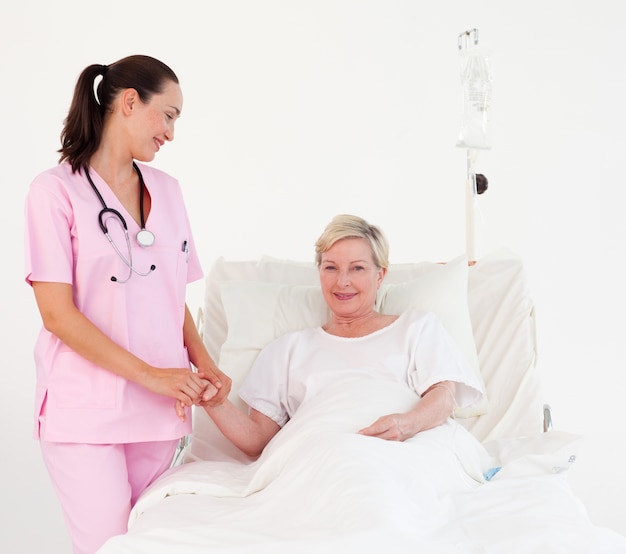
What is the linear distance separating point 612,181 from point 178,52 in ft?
6.64

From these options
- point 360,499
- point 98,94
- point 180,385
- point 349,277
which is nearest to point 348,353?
point 349,277

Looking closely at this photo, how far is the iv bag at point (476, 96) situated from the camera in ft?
9.75

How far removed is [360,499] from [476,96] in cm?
161

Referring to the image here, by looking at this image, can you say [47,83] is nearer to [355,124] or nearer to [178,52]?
[178,52]

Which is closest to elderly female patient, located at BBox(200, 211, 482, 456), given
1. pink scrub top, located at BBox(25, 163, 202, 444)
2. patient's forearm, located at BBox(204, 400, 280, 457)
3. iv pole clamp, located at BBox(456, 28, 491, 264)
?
patient's forearm, located at BBox(204, 400, 280, 457)

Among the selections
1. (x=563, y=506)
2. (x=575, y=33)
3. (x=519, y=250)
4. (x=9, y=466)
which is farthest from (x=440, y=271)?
(x=9, y=466)

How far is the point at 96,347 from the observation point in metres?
2.09

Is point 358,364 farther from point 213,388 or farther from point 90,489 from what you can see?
point 90,489

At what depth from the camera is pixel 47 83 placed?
14.1 ft

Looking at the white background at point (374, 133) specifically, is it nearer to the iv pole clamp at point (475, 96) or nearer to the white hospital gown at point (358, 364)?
the iv pole clamp at point (475, 96)

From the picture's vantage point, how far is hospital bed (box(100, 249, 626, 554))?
69.2 inches

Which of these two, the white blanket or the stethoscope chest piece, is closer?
the white blanket

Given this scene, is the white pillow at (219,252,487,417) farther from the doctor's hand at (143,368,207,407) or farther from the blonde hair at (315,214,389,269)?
the doctor's hand at (143,368,207,407)

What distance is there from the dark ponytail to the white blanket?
81cm
